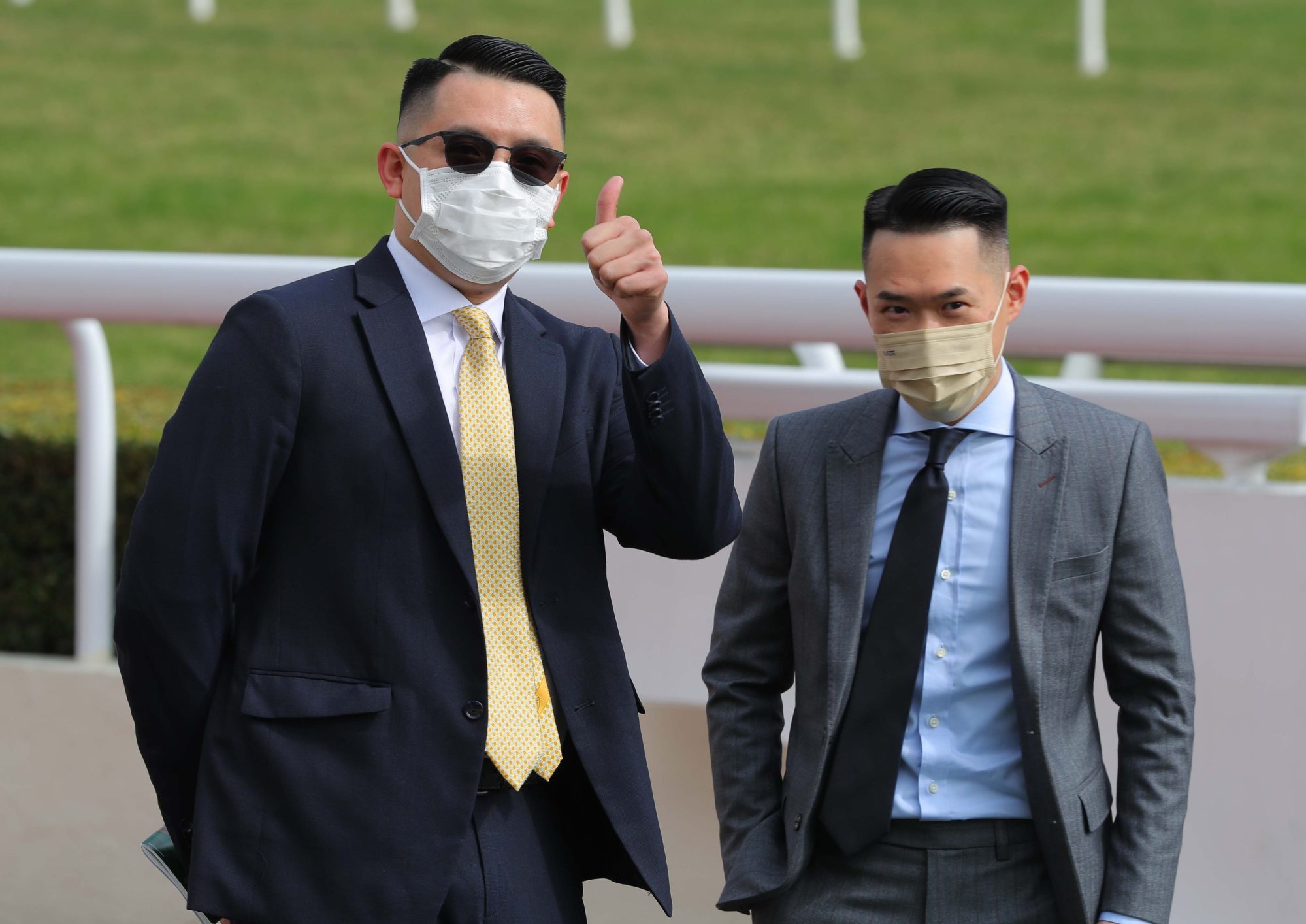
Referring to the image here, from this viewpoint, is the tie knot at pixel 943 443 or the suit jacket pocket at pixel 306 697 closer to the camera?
the suit jacket pocket at pixel 306 697

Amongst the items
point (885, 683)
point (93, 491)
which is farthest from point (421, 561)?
point (93, 491)

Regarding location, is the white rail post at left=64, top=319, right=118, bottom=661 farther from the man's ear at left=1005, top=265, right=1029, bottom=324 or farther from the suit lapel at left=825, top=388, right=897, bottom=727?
the man's ear at left=1005, top=265, right=1029, bottom=324

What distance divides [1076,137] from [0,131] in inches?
403

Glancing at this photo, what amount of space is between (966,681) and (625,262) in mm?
761

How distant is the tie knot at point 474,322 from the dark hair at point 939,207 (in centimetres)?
56

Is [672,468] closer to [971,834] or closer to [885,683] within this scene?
[885,683]

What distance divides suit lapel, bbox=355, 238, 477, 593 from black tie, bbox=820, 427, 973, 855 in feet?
1.89

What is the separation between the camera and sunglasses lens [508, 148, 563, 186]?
7.60ft

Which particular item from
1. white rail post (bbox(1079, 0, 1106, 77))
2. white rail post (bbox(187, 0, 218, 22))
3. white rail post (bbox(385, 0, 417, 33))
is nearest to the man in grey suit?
white rail post (bbox(1079, 0, 1106, 77))

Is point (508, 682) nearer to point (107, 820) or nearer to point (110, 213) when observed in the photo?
point (107, 820)

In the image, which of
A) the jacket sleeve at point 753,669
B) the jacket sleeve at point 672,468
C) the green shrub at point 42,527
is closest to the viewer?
the jacket sleeve at point 672,468

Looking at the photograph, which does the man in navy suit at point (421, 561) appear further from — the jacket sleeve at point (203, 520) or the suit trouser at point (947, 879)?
the suit trouser at point (947, 879)

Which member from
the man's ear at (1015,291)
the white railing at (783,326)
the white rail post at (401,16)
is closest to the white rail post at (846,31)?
the white rail post at (401,16)

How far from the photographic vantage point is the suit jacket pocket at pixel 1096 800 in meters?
2.30
